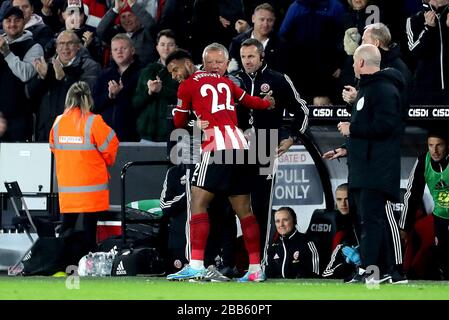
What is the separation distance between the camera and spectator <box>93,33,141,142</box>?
15930 mm

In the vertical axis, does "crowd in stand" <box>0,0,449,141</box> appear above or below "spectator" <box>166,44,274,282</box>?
above

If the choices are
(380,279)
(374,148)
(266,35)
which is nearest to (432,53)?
(266,35)

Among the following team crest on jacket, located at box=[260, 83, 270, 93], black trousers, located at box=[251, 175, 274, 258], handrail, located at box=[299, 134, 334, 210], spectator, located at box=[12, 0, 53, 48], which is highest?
spectator, located at box=[12, 0, 53, 48]

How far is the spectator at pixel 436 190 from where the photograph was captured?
1322cm

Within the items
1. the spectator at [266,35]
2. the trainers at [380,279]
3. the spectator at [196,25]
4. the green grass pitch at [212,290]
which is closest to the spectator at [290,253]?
the green grass pitch at [212,290]

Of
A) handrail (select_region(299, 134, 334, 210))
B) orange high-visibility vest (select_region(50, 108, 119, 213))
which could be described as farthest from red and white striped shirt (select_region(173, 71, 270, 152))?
handrail (select_region(299, 134, 334, 210))

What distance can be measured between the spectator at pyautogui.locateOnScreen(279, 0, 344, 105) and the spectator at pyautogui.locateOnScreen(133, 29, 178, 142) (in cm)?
129

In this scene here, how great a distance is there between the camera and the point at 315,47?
1489 cm

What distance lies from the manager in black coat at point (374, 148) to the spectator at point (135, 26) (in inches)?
216

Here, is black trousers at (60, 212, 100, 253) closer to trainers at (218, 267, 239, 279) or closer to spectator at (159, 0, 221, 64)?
trainers at (218, 267, 239, 279)

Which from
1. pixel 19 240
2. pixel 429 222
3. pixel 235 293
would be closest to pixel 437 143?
pixel 429 222

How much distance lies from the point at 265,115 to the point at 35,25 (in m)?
5.84

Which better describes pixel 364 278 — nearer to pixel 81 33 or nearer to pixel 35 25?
pixel 81 33
